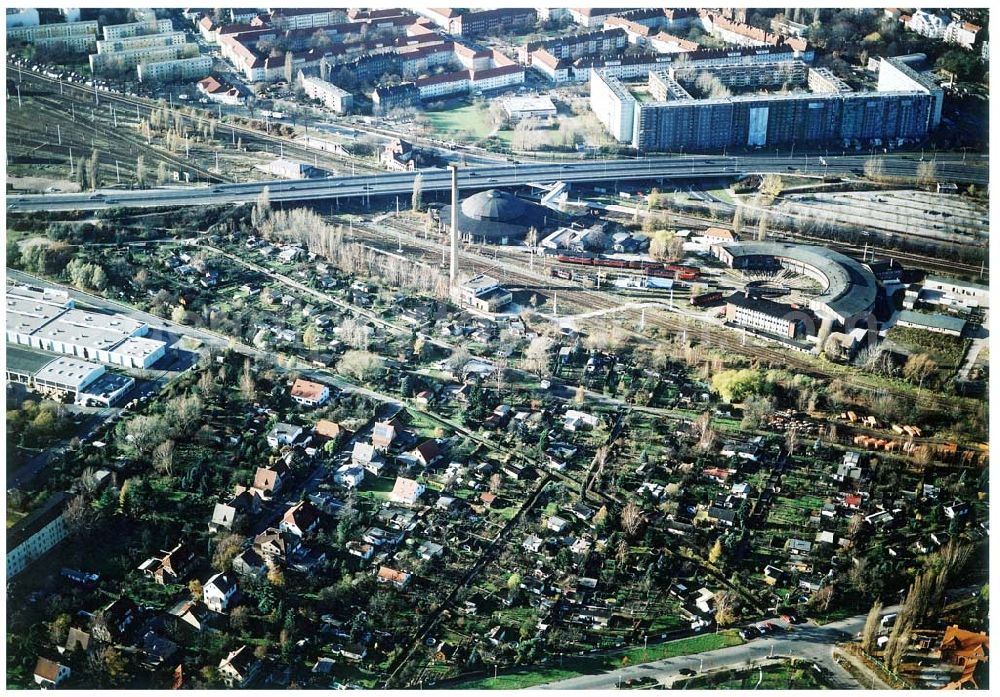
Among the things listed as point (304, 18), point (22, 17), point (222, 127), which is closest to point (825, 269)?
point (222, 127)

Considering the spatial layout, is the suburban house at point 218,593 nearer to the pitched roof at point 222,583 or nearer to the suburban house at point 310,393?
the pitched roof at point 222,583

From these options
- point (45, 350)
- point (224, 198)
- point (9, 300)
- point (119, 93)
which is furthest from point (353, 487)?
point (119, 93)

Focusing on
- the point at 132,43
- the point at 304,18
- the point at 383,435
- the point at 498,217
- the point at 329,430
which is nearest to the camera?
the point at 383,435

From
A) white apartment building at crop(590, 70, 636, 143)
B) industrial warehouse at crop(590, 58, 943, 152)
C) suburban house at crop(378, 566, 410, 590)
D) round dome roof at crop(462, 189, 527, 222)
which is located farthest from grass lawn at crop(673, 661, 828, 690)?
white apartment building at crop(590, 70, 636, 143)

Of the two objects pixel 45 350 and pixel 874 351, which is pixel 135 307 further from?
pixel 874 351

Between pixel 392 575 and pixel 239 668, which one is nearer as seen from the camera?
pixel 239 668

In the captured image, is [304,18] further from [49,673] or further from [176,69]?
[49,673]

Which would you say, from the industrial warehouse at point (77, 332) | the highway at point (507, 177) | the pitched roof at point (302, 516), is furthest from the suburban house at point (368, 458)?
the highway at point (507, 177)
